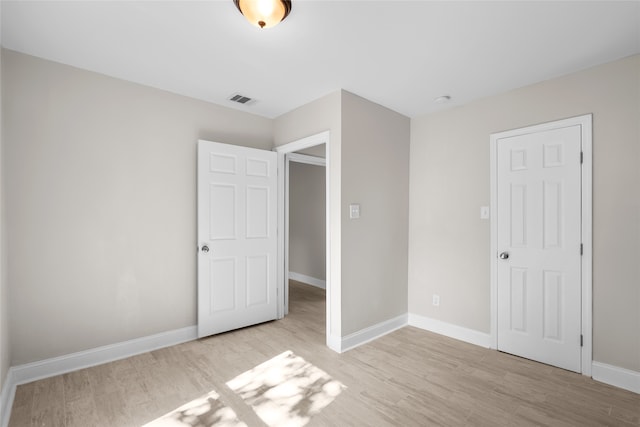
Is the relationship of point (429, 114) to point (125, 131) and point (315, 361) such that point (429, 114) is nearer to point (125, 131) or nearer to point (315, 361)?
point (315, 361)

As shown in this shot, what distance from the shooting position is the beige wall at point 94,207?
7.99 feet

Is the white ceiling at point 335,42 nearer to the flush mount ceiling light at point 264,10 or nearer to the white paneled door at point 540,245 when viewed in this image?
the flush mount ceiling light at point 264,10

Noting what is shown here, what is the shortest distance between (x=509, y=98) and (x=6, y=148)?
14.4 feet

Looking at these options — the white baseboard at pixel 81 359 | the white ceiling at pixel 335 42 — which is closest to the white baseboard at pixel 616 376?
the white ceiling at pixel 335 42

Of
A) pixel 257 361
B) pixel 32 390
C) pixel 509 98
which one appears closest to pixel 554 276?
pixel 509 98

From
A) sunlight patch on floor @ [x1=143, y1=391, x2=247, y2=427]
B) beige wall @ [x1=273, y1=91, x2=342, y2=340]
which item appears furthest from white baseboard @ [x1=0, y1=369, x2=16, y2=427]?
beige wall @ [x1=273, y1=91, x2=342, y2=340]

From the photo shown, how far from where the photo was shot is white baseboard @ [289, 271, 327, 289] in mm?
5738

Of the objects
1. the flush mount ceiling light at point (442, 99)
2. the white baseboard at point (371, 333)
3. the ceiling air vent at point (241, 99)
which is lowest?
the white baseboard at point (371, 333)

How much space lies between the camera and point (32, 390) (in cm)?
232

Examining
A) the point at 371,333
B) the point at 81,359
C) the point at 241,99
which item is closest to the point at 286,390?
the point at 371,333

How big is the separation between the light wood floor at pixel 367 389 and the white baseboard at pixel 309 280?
8.23ft

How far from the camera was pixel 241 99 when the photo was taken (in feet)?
11.1

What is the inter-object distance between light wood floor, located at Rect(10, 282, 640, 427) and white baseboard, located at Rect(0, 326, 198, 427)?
0.07m

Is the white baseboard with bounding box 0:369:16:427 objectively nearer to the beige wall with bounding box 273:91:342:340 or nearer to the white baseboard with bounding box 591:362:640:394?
the beige wall with bounding box 273:91:342:340
